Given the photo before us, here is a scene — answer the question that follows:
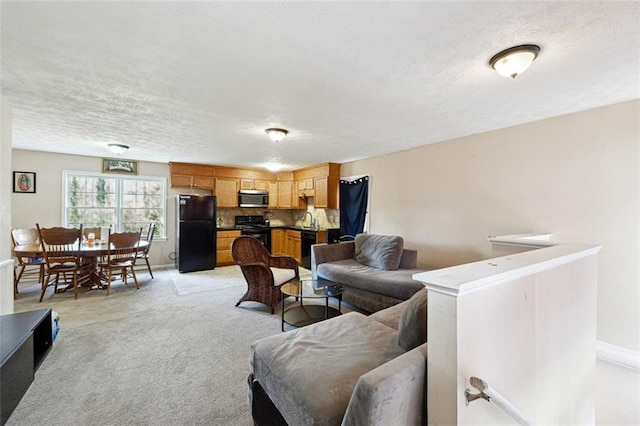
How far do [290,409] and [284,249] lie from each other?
5.65 metres

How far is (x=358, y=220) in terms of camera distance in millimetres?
5469

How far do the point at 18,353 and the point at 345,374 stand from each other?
2.02 metres

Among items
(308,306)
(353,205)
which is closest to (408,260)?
(308,306)

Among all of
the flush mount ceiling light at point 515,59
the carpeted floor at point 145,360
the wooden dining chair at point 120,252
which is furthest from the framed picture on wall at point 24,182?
the flush mount ceiling light at point 515,59

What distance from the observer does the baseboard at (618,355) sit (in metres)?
2.38

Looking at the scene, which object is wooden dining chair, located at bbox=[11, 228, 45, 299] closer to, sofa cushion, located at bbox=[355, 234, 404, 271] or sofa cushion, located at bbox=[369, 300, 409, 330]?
sofa cushion, located at bbox=[355, 234, 404, 271]

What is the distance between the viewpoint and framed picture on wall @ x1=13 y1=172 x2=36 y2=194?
15.3ft

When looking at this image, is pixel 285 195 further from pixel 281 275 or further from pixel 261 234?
pixel 281 275

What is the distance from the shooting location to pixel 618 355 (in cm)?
247

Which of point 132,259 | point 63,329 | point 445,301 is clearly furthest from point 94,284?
point 445,301

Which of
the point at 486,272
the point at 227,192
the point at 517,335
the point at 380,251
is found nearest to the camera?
the point at 486,272

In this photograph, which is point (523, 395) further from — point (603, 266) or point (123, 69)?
point (123, 69)

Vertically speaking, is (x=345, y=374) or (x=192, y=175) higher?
(x=192, y=175)

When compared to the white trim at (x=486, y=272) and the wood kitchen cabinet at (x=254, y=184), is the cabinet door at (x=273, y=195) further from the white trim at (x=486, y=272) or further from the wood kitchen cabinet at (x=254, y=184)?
the white trim at (x=486, y=272)
